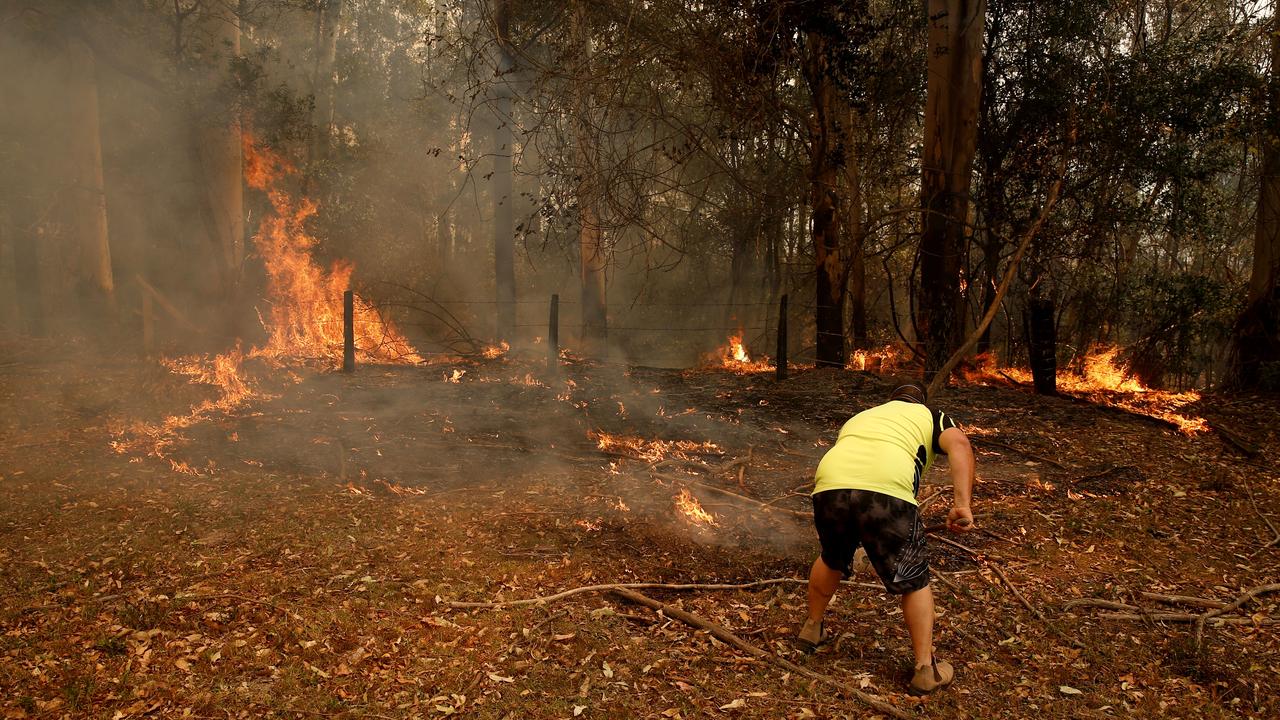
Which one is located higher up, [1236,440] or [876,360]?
[876,360]

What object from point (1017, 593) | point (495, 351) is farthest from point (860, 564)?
point (495, 351)

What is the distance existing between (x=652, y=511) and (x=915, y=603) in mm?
2741

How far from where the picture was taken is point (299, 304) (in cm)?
1461

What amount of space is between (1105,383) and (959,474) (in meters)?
9.84

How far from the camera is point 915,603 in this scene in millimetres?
3547

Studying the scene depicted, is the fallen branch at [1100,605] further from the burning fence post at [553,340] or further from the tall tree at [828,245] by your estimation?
the burning fence post at [553,340]

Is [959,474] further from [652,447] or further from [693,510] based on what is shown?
[652,447]

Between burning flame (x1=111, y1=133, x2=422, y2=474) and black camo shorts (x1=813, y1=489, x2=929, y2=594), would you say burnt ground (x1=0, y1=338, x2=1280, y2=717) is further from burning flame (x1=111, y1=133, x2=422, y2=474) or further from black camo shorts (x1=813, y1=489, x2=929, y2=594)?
black camo shorts (x1=813, y1=489, x2=929, y2=594)

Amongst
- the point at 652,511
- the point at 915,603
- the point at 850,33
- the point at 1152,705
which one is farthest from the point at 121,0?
the point at 1152,705

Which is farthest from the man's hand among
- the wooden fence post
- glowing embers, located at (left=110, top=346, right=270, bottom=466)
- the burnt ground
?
the wooden fence post

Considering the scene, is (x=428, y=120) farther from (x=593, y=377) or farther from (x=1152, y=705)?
(x=1152, y=705)

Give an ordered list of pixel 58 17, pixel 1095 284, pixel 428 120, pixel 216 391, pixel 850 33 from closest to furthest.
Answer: pixel 850 33 < pixel 216 391 < pixel 58 17 < pixel 1095 284 < pixel 428 120

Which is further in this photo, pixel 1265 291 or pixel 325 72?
pixel 325 72

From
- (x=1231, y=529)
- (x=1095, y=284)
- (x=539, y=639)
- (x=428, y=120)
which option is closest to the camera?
(x=539, y=639)
